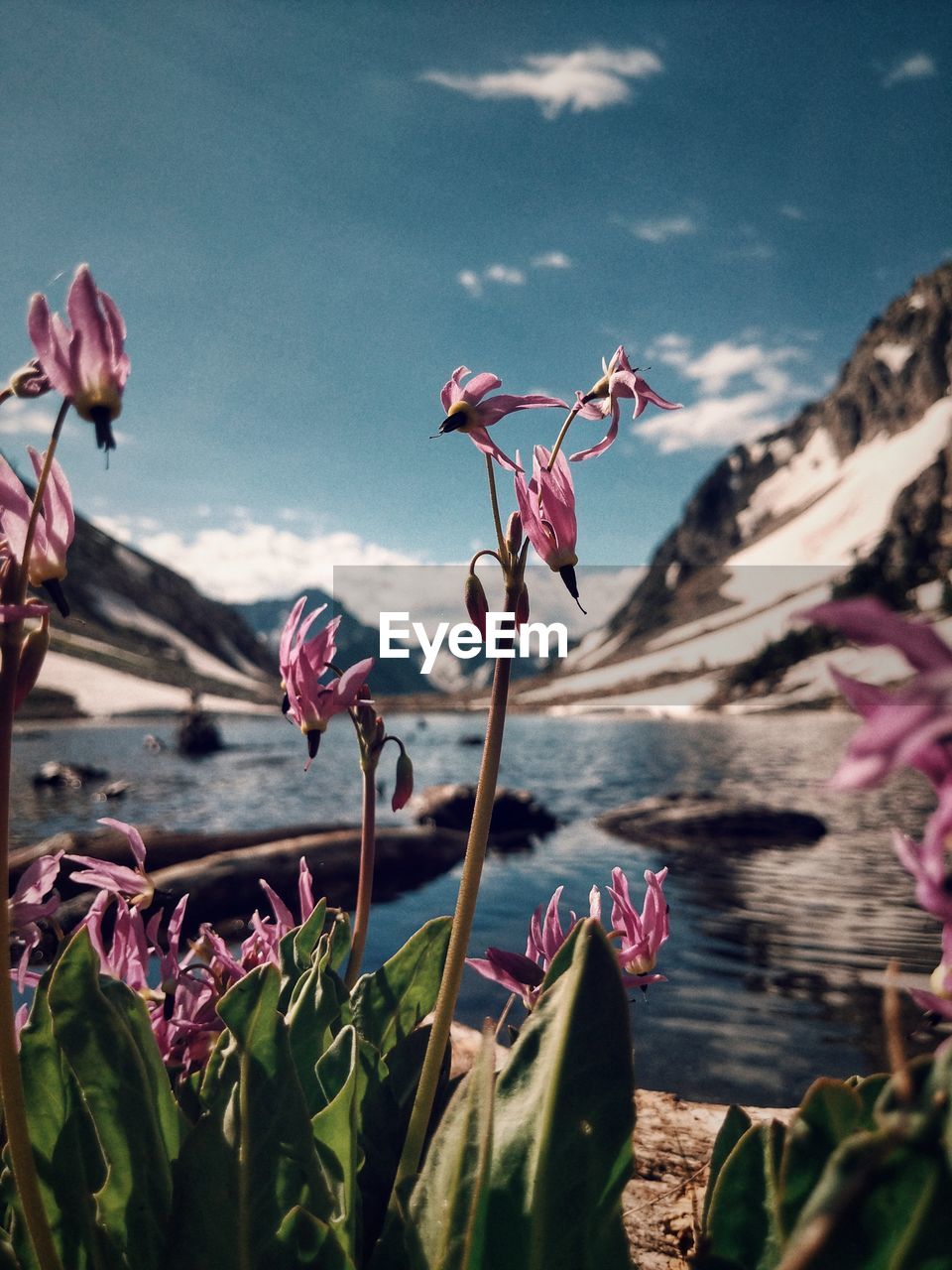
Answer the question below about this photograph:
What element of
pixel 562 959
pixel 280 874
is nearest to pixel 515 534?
pixel 562 959

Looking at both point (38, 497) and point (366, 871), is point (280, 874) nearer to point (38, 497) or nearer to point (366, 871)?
point (366, 871)

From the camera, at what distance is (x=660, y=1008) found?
27.5 ft

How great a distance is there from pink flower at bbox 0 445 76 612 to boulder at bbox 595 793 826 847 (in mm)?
16457

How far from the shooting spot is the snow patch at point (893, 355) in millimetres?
157750

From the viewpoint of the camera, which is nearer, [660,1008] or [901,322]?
[660,1008]

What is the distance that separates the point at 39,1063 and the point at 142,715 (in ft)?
297

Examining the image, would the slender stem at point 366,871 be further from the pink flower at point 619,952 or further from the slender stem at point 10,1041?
the slender stem at point 10,1041

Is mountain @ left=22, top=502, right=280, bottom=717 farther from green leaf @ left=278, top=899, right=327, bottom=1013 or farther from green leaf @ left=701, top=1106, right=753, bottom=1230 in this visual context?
green leaf @ left=701, top=1106, right=753, bottom=1230

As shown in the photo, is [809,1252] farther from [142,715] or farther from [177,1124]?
[142,715]

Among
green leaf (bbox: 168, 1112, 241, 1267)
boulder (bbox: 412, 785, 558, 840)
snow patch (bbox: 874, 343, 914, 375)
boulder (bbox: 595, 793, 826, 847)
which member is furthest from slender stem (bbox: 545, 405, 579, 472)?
snow patch (bbox: 874, 343, 914, 375)

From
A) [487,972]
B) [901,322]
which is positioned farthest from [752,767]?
[901,322]

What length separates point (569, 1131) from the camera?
126 cm

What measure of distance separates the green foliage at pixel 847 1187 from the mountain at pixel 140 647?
8185 centimetres

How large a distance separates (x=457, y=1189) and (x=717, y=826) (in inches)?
671
